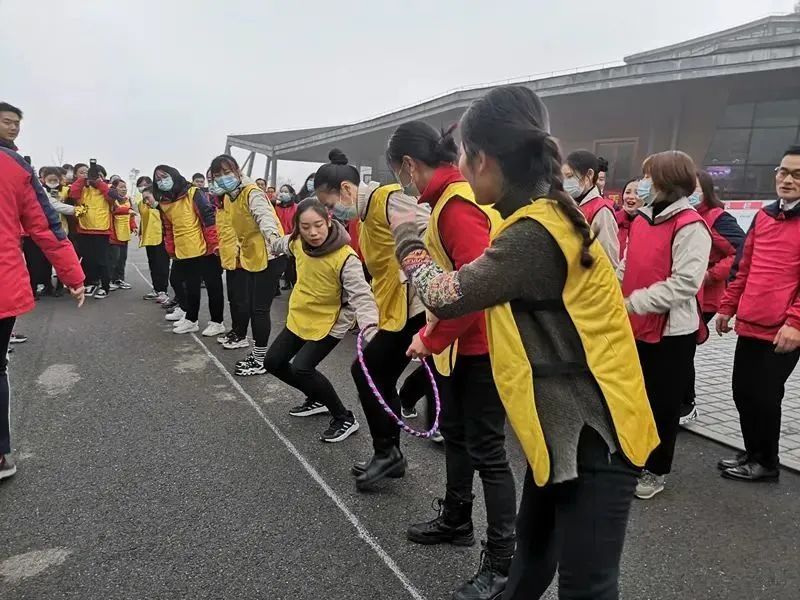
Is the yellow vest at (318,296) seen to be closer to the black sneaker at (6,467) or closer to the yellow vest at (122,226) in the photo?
the black sneaker at (6,467)

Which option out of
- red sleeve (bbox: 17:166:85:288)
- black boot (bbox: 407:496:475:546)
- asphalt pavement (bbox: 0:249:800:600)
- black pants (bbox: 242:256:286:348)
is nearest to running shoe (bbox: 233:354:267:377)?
black pants (bbox: 242:256:286:348)

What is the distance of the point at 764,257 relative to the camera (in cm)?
347

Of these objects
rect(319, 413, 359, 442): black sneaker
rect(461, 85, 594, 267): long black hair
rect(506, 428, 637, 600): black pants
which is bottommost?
rect(319, 413, 359, 442): black sneaker

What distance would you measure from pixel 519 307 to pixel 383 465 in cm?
212

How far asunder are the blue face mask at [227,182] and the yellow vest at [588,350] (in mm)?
4583

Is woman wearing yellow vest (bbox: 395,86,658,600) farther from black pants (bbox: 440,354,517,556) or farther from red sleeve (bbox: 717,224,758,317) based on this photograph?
red sleeve (bbox: 717,224,758,317)

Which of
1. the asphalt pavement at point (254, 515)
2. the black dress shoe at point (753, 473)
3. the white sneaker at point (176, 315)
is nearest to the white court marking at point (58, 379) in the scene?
the asphalt pavement at point (254, 515)

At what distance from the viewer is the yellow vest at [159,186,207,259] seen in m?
6.80

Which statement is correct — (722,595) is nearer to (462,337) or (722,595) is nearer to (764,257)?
(462,337)

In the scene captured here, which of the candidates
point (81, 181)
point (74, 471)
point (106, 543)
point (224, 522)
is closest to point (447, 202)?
point (224, 522)

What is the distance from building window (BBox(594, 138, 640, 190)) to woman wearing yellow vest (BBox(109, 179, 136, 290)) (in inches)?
527

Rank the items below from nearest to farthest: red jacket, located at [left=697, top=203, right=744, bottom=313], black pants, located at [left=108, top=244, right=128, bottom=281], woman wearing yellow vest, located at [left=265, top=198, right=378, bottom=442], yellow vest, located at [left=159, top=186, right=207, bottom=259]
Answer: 1. woman wearing yellow vest, located at [left=265, top=198, right=378, bottom=442]
2. red jacket, located at [left=697, top=203, right=744, bottom=313]
3. yellow vest, located at [left=159, top=186, right=207, bottom=259]
4. black pants, located at [left=108, top=244, right=128, bottom=281]

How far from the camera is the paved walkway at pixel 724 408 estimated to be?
4.12 meters

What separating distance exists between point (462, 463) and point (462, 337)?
0.68 metres
